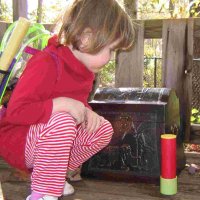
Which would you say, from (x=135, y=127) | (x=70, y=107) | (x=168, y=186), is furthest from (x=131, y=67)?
(x=70, y=107)

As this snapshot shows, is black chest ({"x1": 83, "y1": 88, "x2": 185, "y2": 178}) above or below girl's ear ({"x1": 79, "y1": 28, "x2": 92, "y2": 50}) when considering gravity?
below

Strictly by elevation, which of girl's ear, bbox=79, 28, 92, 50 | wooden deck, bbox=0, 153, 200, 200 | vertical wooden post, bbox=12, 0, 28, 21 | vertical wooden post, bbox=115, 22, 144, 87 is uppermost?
vertical wooden post, bbox=12, 0, 28, 21

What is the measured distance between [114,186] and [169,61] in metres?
1.05

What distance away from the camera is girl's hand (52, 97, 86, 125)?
165 cm

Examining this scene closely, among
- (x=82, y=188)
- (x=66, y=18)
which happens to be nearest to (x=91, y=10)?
(x=66, y=18)

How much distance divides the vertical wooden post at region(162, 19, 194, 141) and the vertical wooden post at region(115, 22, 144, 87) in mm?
188

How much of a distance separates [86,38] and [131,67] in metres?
1.19

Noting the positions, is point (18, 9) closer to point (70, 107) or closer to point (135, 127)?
point (135, 127)

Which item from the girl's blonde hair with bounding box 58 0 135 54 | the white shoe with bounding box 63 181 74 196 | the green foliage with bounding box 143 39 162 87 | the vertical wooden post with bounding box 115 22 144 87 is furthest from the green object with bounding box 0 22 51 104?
the green foliage with bounding box 143 39 162 87

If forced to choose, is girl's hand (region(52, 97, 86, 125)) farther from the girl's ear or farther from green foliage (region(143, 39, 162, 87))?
green foliage (region(143, 39, 162, 87))

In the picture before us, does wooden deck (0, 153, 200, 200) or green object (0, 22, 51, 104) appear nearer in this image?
green object (0, 22, 51, 104)

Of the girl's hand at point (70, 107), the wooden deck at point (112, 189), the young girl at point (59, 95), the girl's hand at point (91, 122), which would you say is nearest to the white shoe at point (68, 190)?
the wooden deck at point (112, 189)

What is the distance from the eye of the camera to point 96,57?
5.76 ft

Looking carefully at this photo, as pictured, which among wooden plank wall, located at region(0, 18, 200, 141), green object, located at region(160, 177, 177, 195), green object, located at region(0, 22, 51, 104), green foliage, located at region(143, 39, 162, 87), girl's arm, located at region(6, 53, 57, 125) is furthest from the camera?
green foliage, located at region(143, 39, 162, 87)
